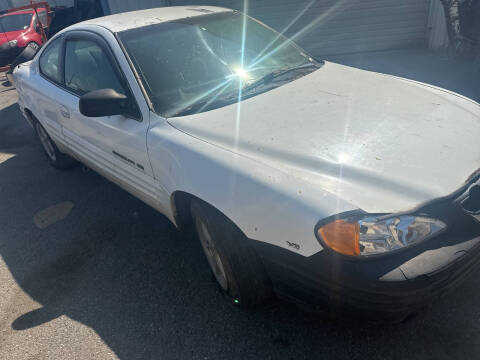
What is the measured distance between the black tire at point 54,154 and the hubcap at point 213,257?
273 cm

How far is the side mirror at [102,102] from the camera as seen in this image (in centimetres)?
260

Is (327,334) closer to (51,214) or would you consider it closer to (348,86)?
(348,86)

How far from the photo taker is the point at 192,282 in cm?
276

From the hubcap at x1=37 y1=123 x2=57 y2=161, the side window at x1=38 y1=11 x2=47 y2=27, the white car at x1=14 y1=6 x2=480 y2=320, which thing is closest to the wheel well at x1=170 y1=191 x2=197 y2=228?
the white car at x1=14 y1=6 x2=480 y2=320

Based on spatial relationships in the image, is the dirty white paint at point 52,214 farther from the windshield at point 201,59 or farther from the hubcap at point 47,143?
the windshield at point 201,59

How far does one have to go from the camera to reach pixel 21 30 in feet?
36.0

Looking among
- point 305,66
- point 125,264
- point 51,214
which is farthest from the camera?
point 51,214

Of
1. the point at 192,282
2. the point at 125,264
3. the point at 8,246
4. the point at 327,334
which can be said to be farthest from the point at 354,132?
the point at 8,246

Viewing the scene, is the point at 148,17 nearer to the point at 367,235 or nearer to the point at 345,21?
the point at 367,235

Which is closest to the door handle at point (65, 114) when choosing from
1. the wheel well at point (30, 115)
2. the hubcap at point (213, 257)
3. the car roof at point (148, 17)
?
the car roof at point (148, 17)

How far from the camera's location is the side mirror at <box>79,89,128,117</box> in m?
2.60

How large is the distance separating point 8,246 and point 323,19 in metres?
7.32

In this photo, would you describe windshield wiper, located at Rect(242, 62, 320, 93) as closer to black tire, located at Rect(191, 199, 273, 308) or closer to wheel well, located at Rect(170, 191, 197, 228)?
wheel well, located at Rect(170, 191, 197, 228)

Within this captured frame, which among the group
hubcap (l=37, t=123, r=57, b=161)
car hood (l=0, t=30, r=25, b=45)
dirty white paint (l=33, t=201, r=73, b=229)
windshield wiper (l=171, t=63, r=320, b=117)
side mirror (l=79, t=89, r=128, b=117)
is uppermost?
side mirror (l=79, t=89, r=128, b=117)
